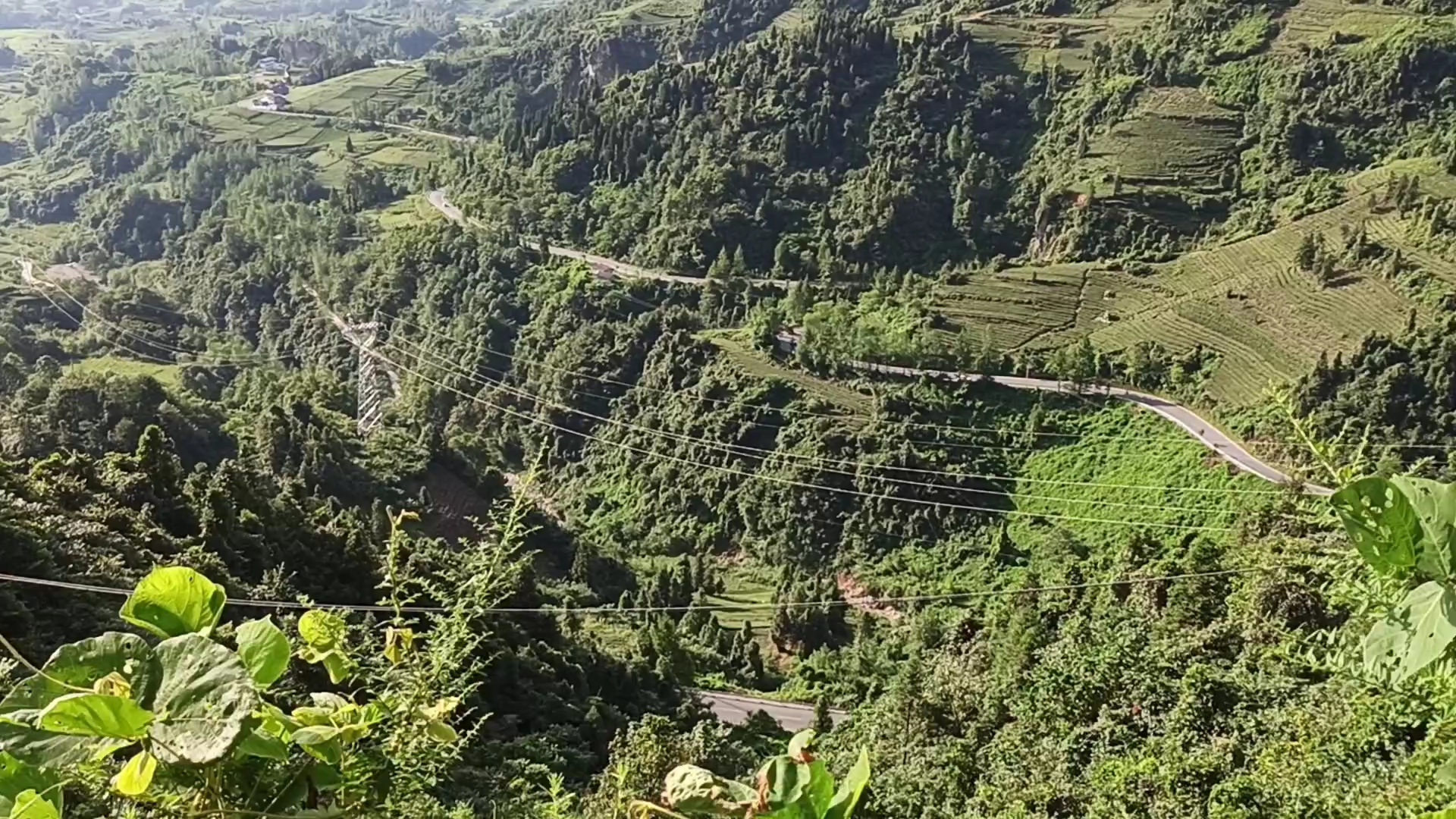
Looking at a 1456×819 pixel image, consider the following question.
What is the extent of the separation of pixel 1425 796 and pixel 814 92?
136 feet

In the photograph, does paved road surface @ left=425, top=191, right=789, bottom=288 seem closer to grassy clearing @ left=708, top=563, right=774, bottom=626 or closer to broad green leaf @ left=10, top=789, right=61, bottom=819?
grassy clearing @ left=708, top=563, right=774, bottom=626

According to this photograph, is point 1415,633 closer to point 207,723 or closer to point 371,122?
point 207,723

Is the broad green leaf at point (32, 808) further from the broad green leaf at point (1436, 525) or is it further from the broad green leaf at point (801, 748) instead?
the broad green leaf at point (1436, 525)

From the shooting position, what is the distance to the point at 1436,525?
1099 millimetres

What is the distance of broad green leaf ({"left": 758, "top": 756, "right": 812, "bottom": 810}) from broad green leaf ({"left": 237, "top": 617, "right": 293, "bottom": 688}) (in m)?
0.49

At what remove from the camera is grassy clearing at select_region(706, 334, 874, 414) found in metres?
28.4

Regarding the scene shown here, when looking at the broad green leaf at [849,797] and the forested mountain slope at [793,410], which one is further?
the forested mountain slope at [793,410]

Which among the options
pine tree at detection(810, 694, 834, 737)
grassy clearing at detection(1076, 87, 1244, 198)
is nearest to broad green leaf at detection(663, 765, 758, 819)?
pine tree at detection(810, 694, 834, 737)

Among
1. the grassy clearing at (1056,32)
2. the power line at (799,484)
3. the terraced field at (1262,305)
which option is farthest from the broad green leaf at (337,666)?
the grassy clearing at (1056,32)

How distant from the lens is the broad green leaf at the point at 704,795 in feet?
3.07

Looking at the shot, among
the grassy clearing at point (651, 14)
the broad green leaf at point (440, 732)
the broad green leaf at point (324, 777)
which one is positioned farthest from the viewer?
the grassy clearing at point (651, 14)

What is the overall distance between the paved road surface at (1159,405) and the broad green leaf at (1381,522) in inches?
897

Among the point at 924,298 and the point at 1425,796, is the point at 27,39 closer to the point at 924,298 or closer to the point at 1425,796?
the point at 924,298

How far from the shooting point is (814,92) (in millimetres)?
42500
